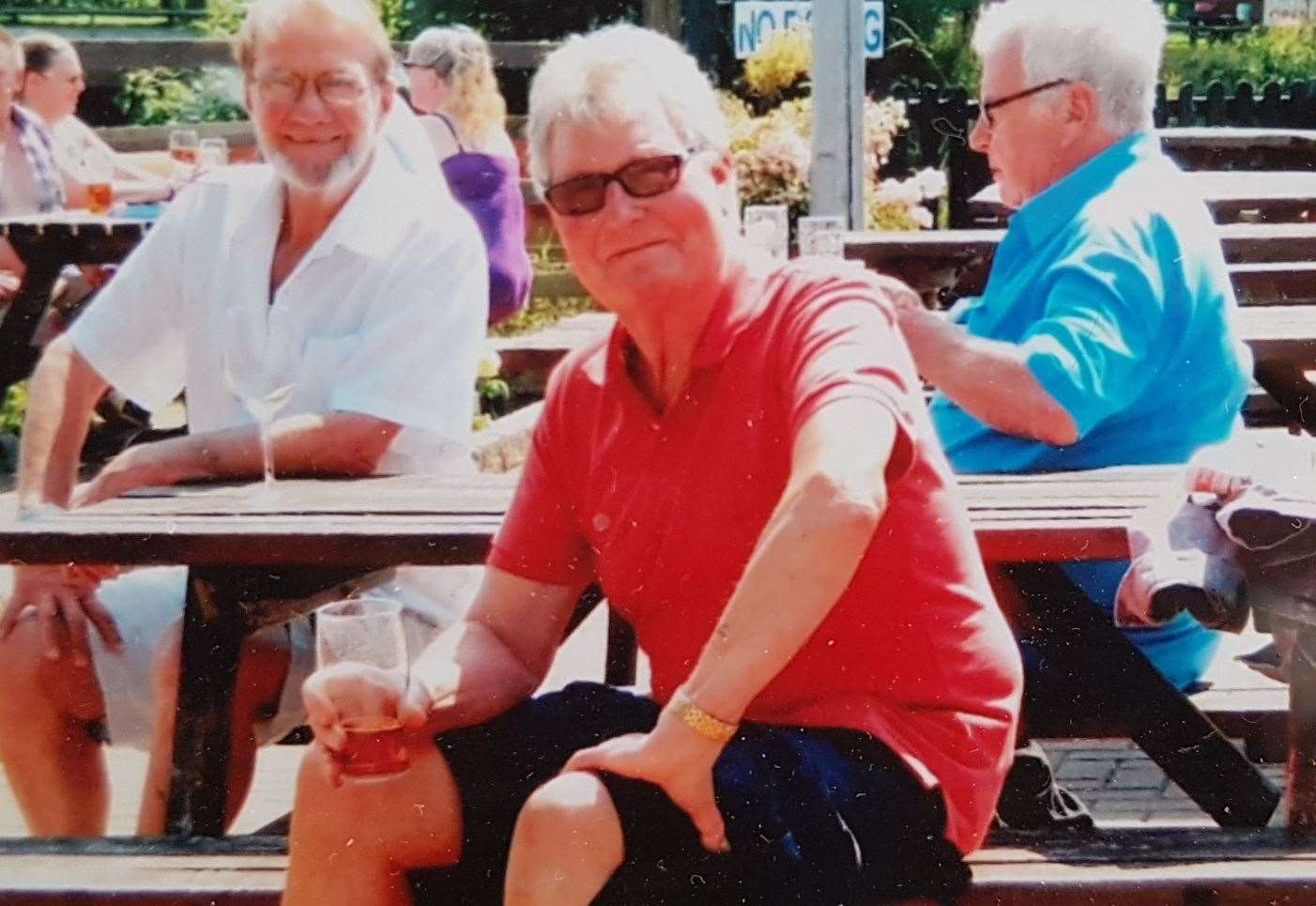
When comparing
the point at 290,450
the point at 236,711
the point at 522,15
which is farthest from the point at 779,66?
the point at 236,711

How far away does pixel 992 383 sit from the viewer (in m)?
2.79

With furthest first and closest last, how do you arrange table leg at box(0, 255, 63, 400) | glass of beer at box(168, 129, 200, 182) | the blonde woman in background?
1. glass of beer at box(168, 129, 200, 182)
2. table leg at box(0, 255, 63, 400)
3. the blonde woman in background

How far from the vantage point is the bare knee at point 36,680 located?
292 cm

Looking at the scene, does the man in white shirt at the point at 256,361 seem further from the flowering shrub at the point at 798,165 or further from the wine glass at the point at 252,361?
the flowering shrub at the point at 798,165

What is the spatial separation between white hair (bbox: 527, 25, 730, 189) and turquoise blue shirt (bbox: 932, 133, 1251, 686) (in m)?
0.82

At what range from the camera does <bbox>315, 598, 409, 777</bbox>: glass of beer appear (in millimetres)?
2088

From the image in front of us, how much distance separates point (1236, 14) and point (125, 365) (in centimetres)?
2276

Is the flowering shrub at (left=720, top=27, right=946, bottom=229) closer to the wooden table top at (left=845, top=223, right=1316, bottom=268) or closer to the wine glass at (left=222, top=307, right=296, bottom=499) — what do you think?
the wooden table top at (left=845, top=223, right=1316, bottom=268)

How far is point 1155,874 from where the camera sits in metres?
2.25

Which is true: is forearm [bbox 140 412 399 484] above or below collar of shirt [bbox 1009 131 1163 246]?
below

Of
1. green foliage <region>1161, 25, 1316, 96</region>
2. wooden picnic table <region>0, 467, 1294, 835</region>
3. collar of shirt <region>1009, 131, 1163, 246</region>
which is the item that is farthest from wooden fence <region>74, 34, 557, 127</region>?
green foliage <region>1161, 25, 1316, 96</region>

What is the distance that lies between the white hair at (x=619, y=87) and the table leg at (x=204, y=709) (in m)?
1.02

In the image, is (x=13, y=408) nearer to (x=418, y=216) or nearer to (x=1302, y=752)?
(x=418, y=216)

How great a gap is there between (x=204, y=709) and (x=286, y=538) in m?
0.34
